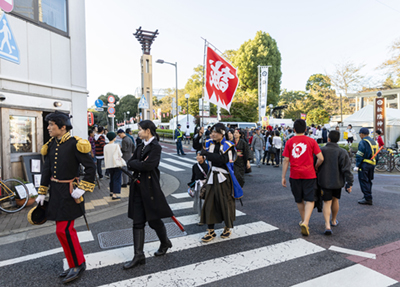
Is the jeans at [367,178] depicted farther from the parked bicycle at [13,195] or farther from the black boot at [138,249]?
the parked bicycle at [13,195]

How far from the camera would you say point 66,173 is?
3186 mm

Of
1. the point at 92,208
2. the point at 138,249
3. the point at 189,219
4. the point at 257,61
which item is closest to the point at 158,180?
the point at 138,249

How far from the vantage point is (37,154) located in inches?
291

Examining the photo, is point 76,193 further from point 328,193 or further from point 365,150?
point 365,150

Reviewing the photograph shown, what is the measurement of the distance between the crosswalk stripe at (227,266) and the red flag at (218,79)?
6373 millimetres

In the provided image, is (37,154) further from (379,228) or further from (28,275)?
(379,228)

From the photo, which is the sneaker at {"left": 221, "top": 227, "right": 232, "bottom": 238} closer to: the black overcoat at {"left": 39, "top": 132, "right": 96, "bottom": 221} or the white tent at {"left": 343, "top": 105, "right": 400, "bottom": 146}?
the black overcoat at {"left": 39, "top": 132, "right": 96, "bottom": 221}

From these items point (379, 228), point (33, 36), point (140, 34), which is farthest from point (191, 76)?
point (379, 228)

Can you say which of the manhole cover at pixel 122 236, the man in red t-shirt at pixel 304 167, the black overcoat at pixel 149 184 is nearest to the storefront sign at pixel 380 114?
the man in red t-shirt at pixel 304 167

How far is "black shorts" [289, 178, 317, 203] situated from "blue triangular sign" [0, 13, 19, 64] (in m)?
5.59

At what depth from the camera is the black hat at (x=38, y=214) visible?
3201 millimetres

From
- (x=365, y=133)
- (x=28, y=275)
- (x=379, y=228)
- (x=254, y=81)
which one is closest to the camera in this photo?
(x=28, y=275)

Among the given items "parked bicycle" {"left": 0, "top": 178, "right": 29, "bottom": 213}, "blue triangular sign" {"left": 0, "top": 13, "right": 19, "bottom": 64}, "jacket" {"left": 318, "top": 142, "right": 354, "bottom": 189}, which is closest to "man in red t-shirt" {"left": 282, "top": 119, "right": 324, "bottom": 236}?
"jacket" {"left": 318, "top": 142, "right": 354, "bottom": 189}

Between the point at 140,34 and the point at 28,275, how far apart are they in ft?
174
